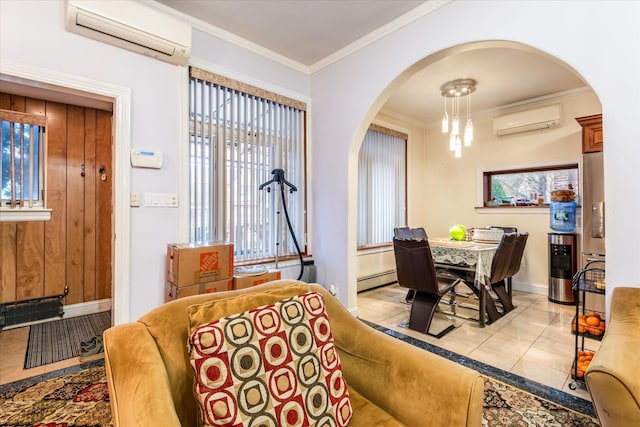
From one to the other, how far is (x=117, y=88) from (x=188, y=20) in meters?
0.95

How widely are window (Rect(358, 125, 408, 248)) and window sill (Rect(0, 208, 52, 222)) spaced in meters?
3.65

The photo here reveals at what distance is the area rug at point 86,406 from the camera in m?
1.61

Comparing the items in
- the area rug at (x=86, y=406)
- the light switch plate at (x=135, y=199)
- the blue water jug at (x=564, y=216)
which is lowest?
the area rug at (x=86, y=406)

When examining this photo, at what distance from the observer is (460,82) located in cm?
369

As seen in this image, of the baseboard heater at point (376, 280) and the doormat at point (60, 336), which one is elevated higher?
the baseboard heater at point (376, 280)

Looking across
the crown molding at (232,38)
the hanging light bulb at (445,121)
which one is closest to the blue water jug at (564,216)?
the hanging light bulb at (445,121)

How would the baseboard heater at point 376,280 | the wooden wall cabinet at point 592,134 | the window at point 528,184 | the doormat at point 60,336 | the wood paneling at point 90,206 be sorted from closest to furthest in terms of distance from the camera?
the doormat at point 60,336, the wooden wall cabinet at point 592,134, the wood paneling at point 90,206, the window at point 528,184, the baseboard heater at point 376,280

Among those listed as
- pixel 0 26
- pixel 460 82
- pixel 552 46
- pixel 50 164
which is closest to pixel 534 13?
pixel 552 46

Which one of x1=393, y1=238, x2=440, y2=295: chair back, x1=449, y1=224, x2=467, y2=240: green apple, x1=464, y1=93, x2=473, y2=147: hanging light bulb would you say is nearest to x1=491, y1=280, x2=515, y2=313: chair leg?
x1=449, y1=224, x2=467, y2=240: green apple

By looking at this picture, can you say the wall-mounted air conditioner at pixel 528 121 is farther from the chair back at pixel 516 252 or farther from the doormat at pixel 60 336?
the doormat at pixel 60 336

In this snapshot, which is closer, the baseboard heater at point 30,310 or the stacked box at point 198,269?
the stacked box at point 198,269

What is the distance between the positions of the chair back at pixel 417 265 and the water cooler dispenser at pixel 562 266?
2172mm

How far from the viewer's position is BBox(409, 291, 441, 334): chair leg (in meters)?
2.81

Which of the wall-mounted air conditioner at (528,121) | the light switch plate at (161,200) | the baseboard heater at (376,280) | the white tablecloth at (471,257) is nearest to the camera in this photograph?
the light switch plate at (161,200)
